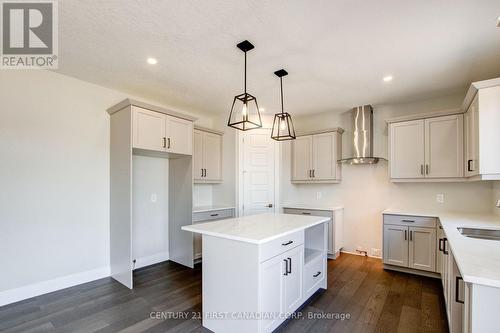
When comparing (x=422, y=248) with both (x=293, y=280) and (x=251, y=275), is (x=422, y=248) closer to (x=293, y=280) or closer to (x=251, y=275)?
(x=293, y=280)

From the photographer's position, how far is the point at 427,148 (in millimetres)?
3639

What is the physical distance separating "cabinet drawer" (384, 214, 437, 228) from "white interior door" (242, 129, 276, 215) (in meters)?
2.06

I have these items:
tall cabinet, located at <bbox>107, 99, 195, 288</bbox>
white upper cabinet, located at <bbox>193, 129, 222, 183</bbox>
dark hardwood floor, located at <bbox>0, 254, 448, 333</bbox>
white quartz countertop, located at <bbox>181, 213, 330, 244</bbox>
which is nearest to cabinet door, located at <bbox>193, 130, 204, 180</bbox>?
white upper cabinet, located at <bbox>193, 129, 222, 183</bbox>

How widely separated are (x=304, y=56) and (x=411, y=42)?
101 centimetres

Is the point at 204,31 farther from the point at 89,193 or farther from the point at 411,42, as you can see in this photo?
the point at 89,193

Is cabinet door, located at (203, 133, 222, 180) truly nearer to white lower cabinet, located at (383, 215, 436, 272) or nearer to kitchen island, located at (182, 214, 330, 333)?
kitchen island, located at (182, 214, 330, 333)

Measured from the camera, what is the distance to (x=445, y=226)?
247cm

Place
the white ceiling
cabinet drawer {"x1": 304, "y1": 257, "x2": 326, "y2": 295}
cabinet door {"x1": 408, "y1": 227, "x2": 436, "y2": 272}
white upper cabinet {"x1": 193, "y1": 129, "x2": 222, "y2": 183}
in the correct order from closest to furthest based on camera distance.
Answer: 1. the white ceiling
2. cabinet drawer {"x1": 304, "y1": 257, "x2": 326, "y2": 295}
3. cabinet door {"x1": 408, "y1": 227, "x2": 436, "y2": 272}
4. white upper cabinet {"x1": 193, "y1": 129, "x2": 222, "y2": 183}

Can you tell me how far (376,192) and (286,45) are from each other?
10.3 ft

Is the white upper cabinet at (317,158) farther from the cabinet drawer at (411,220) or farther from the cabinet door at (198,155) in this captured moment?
the cabinet door at (198,155)

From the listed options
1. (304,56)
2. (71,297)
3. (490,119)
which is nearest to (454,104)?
(490,119)

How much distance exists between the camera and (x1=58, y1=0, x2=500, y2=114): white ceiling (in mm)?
1967

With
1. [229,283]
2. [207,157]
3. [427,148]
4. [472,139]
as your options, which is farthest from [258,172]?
[472,139]

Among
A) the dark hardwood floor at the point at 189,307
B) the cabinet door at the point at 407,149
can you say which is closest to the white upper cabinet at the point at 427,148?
the cabinet door at the point at 407,149
